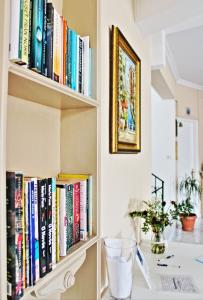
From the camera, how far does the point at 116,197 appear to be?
57.7 inches

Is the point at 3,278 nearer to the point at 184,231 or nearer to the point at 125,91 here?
the point at 125,91

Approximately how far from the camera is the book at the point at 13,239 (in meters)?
0.61

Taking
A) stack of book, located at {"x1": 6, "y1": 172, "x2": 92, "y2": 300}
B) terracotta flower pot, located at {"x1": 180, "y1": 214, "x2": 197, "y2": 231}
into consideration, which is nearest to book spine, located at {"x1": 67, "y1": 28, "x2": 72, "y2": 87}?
stack of book, located at {"x1": 6, "y1": 172, "x2": 92, "y2": 300}

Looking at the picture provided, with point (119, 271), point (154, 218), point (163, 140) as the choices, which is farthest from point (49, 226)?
point (163, 140)

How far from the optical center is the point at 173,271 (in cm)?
148

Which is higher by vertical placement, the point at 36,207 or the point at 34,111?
the point at 34,111

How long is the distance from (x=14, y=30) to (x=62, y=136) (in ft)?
1.84

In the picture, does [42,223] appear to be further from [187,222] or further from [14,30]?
[187,222]

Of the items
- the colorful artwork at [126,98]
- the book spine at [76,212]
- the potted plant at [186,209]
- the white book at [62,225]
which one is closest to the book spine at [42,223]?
the white book at [62,225]

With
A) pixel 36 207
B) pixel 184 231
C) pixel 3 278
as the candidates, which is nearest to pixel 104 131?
pixel 36 207

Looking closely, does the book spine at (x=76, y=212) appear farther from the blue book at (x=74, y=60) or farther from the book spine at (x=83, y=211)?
the blue book at (x=74, y=60)

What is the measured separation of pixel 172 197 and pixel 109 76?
3773 millimetres

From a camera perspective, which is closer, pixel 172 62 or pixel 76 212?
pixel 76 212

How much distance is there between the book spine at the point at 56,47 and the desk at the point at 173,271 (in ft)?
3.16
